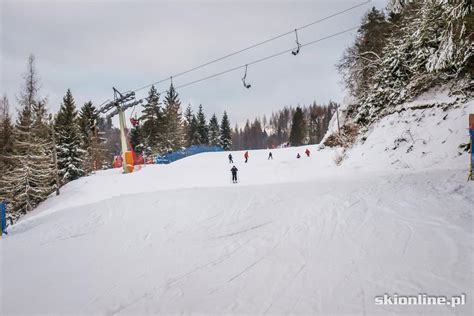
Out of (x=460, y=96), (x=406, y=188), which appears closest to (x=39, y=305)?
(x=406, y=188)

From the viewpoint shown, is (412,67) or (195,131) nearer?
(412,67)

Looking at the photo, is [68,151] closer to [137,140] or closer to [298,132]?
[137,140]

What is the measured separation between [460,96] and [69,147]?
124 ft

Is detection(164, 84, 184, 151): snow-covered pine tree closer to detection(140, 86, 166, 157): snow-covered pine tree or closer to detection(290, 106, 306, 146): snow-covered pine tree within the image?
detection(140, 86, 166, 157): snow-covered pine tree

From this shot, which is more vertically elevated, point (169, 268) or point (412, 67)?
point (412, 67)

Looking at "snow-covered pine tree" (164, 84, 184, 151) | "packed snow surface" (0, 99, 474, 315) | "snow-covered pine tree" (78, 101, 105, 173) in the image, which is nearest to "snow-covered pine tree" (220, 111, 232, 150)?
"snow-covered pine tree" (164, 84, 184, 151)

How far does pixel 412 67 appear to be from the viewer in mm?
15648

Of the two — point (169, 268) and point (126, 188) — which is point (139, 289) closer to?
point (169, 268)

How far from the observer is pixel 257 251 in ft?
18.6

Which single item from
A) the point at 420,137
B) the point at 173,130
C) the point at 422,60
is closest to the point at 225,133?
the point at 173,130
